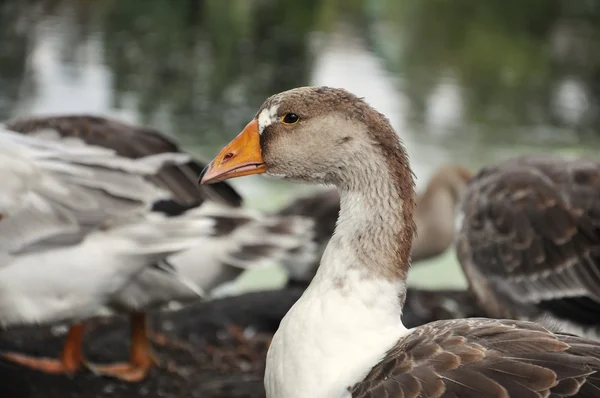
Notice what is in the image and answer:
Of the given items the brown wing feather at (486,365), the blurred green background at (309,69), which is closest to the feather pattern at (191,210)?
the brown wing feather at (486,365)

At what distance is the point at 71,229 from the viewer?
3932mm

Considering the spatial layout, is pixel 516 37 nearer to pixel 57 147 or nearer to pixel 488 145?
pixel 488 145

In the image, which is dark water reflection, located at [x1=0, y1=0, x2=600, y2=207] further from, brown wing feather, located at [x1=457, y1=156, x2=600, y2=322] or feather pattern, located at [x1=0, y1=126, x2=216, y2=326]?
feather pattern, located at [x1=0, y1=126, x2=216, y2=326]

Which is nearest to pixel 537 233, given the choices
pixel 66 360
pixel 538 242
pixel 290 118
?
pixel 538 242

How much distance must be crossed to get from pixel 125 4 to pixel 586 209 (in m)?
16.4

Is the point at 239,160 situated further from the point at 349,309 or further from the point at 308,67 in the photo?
the point at 308,67

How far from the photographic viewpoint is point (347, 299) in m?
2.58

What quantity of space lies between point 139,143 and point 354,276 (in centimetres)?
219

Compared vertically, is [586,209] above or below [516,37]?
below

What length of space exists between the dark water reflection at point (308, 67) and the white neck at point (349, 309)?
5658 mm

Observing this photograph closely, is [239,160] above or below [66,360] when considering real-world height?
above

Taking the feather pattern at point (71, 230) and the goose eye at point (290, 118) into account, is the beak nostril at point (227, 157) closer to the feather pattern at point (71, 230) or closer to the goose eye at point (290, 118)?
the goose eye at point (290, 118)

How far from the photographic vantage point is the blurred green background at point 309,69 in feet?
34.8

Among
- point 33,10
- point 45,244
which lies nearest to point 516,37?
point 33,10
